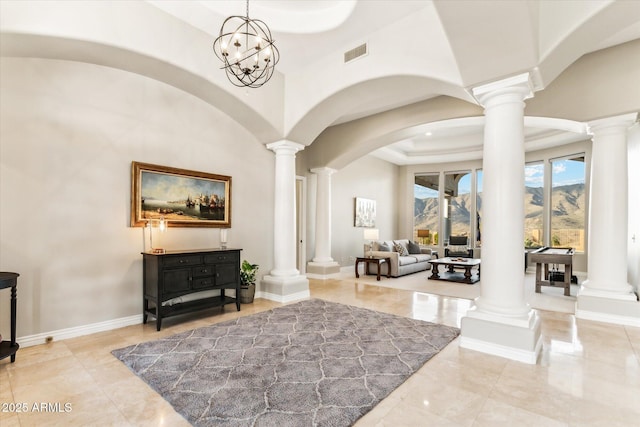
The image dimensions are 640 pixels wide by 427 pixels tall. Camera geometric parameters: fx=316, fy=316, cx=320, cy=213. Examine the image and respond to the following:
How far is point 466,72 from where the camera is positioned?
3.28 meters

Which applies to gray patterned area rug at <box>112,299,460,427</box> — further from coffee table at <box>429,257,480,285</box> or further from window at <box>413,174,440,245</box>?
window at <box>413,174,440,245</box>

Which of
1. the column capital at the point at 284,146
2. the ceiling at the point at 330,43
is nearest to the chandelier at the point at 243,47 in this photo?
the ceiling at the point at 330,43

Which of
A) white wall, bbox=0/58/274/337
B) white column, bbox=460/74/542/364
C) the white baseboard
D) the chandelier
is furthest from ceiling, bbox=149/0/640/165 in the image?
the white baseboard

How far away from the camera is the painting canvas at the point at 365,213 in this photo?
9.44 m

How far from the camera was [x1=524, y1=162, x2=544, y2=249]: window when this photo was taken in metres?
9.02

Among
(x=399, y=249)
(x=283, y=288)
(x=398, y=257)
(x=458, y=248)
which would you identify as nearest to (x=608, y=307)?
(x=398, y=257)

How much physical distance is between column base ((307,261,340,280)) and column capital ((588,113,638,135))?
5.48 m

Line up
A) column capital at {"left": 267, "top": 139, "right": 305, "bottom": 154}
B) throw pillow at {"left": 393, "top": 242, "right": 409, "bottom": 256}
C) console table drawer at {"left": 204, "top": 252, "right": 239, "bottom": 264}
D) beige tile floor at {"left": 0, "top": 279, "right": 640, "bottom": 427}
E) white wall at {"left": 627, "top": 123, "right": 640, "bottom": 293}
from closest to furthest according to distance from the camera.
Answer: beige tile floor at {"left": 0, "top": 279, "right": 640, "bottom": 427} → console table drawer at {"left": 204, "top": 252, "right": 239, "bottom": 264} → white wall at {"left": 627, "top": 123, "right": 640, "bottom": 293} → column capital at {"left": 267, "top": 139, "right": 305, "bottom": 154} → throw pillow at {"left": 393, "top": 242, "right": 409, "bottom": 256}

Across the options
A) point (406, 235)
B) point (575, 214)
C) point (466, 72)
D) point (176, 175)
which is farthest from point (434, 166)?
point (176, 175)

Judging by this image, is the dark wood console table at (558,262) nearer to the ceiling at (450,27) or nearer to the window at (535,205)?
the ceiling at (450,27)

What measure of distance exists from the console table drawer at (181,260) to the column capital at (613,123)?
5715 millimetres

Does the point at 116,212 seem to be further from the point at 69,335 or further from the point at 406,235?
the point at 406,235

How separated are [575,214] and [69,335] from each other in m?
10.8

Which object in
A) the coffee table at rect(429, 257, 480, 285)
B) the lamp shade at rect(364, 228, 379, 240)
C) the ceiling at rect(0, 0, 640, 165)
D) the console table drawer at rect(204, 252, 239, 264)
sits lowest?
the coffee table at rect(429, 257, 480, 285)
